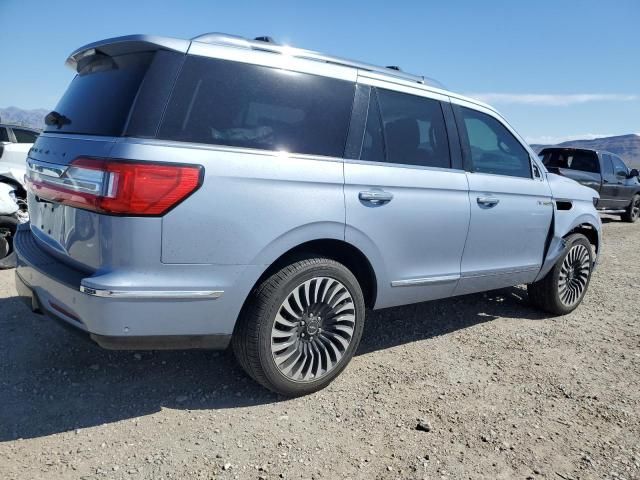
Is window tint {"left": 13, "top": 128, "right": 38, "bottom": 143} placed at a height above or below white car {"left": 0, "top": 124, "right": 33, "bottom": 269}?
above

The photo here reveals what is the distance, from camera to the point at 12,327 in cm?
366

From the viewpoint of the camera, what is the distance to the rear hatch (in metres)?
2.21

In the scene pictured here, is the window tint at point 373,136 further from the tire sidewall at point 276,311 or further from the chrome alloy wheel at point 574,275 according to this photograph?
the chrome alloy wheel at point 574,275

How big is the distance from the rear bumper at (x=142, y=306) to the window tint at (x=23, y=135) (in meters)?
6.98

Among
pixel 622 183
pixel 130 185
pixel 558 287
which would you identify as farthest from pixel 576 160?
pixel 130 185

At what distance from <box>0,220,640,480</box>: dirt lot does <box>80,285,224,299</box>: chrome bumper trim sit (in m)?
0.72

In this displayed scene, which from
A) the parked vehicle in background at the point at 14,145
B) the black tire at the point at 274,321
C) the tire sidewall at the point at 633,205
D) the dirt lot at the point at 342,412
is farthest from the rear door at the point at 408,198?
the tire sidewall at the point at 633,205

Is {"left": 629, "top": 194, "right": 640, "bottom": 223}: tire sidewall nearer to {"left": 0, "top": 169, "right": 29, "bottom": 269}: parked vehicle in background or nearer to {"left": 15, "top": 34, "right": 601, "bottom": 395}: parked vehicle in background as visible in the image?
{"left": 15, "top": 34, "right": 601, "bottom": 395}: parked vehicle in background

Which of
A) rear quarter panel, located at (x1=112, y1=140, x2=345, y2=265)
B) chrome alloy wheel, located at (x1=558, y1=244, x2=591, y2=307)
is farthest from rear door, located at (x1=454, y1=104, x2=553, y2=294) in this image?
rear quarter panel, located at (x1=112, y1=140, x2=345, y2=265)

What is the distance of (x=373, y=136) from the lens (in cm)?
306

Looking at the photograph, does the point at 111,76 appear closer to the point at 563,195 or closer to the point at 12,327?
the point at 12,327

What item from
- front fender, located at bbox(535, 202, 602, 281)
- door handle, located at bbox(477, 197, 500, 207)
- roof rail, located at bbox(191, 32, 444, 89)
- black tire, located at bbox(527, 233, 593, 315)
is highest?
roof rail, located at bbox(191, 32, 444, 89)

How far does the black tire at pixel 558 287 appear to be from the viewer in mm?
4516

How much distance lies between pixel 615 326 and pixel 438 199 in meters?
2.45
